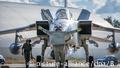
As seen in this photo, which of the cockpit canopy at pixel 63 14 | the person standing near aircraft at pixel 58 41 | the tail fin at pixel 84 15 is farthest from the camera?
the tail fin at pixel 84 15

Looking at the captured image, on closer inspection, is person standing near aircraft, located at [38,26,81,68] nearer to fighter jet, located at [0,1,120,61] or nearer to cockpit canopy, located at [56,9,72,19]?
fighter jet, located at [0,1,120,61]

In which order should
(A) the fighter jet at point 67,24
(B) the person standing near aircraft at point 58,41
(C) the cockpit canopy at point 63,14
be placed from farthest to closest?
(C) the cockpit canopy at point 63,14 → (A) the fighter jet at point 67,24 → (B) the person standing near aircraft at point 58,41

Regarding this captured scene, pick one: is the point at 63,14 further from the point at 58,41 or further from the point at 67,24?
the point at 58,41

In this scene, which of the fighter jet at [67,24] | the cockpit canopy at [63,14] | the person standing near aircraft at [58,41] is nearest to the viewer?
the person standing near aircraft at [58,41]

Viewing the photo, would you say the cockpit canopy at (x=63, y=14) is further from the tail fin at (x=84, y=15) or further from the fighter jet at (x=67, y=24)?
the tail fin at (x=84, y=15)

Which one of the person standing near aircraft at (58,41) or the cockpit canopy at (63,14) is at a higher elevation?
the cockpit canopy at (63,14)

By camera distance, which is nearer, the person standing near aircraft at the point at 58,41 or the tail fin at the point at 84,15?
the person standing near aircraft at the point at 58,41

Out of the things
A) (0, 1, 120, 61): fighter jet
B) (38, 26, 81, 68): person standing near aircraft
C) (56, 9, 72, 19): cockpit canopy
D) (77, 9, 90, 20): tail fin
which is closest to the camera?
(38, 26, 81, 68): person standing near aircraft

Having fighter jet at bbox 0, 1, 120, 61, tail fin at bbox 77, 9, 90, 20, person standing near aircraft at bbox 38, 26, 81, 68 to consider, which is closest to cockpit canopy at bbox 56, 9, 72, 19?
fighter jet at bbox 0, 1, 120, 61

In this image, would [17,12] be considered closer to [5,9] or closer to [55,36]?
[5,9]

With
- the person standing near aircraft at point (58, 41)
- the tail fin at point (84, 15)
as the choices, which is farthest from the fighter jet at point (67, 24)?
the person standing near aircraft at point (58, 41)

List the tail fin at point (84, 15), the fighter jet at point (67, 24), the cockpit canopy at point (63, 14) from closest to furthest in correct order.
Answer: the fighter jet at point (67, 24)
the cockpit canopy at point (63, 14)
the tail fin at point (84, 15)

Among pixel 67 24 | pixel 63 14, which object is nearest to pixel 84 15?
pixel 63 14

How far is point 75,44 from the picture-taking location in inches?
961
